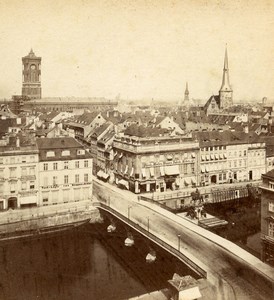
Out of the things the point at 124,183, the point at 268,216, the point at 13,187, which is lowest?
the point at 124,183

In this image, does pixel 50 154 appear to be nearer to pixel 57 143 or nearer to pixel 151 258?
pixel 57 143

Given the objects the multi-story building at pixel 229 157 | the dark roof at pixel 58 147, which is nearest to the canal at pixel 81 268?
the dark roof at pixel 58 147

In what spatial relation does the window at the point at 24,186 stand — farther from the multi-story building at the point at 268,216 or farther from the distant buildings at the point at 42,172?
the multi-story building at the point at 268,216

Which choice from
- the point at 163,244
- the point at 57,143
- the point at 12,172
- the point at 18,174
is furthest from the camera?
the point at 57,143

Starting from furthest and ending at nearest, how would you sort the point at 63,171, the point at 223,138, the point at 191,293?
the point at 223,138
the point at 63,171
the point at 191,293

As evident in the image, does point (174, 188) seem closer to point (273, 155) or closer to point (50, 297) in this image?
point (273, 155)

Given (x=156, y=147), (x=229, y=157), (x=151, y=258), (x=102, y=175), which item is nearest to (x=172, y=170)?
(x=156, y=147)

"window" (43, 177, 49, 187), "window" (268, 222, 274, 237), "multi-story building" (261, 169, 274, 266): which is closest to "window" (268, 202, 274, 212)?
"multi-story building" (261, 169, 274, 266)
